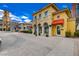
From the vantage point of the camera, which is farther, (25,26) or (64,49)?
(25,26)

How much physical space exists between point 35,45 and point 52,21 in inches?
21.0

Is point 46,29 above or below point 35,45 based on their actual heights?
above

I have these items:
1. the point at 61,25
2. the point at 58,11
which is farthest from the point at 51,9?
the point at 61,25

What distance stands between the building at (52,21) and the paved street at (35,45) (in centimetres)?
13

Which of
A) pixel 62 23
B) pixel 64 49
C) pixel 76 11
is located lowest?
pixel 64 49

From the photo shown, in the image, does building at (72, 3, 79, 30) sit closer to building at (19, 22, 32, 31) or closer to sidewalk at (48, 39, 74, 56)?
sidewalk at (48, 39, 74, 56)

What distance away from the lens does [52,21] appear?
2.49 m

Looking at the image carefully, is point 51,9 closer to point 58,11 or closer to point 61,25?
point 58,11

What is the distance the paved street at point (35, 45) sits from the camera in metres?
2.27

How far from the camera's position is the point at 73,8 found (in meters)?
2.40

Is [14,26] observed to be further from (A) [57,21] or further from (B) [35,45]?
(A) [57,21]

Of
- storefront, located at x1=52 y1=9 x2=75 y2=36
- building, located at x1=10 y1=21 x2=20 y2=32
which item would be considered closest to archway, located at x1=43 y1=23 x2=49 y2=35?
storefront, located at x1=52 y1=9 x2=75 y2=36

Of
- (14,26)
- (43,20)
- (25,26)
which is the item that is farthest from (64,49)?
(14,26)

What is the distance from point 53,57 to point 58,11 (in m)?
0.81
